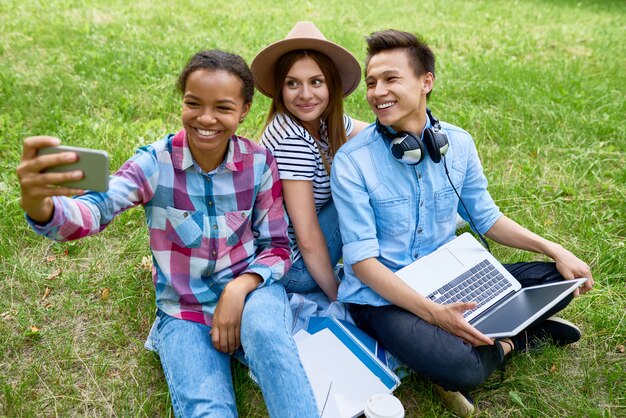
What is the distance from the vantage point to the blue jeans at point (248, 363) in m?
2.25

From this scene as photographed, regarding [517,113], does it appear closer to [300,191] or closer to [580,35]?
[300,191]

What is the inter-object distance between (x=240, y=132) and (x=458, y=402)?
9.66 ft

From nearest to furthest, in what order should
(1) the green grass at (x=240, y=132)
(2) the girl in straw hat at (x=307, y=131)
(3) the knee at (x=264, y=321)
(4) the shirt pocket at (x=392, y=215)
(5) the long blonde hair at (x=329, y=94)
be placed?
(3) the knee at (x=264, y=321) < (1) the green grass at (x=240, y=132) < (4) the shirt pocket at (x=392, y=215) < (2) the girl in straw hat at (x=307, y=131) < (5) the long blonde hair at (x=329, y=94)

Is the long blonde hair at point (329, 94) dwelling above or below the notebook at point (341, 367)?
above

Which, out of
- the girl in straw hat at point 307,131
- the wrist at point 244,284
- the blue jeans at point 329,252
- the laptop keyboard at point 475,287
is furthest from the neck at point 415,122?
the wrist at point 244,284

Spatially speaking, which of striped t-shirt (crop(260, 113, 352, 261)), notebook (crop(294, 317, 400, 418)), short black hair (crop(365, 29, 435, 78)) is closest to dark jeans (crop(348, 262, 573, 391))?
notebook (crop(294, 317, 400, 418))

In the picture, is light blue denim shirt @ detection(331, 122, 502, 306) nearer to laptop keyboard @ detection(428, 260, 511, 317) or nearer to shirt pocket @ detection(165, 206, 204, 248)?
laptop keyboard @ detection(428, 260, 511, 317)

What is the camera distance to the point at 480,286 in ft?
9.36

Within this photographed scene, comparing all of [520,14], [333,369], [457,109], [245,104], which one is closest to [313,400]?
[333,369]

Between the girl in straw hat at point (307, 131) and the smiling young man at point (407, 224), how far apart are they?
7.6 inches

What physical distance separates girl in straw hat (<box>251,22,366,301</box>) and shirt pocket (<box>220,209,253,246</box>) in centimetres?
30

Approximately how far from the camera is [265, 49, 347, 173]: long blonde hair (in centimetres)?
303

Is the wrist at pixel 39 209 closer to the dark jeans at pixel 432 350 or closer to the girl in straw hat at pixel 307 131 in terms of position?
the girl in straw hat at pixel 307 131

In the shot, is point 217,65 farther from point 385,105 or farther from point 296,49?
point 385,105
